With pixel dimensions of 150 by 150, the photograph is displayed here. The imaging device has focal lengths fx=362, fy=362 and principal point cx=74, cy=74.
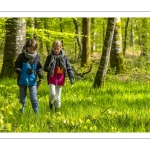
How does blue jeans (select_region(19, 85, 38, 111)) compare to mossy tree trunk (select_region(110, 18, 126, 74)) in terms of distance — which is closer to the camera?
blue jeans (select_region(19, 85, 38, 111))

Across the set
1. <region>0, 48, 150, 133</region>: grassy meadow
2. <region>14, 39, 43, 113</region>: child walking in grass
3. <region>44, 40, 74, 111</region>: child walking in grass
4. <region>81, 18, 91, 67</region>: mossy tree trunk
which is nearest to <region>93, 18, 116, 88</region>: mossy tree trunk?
<region>0, 48, 150, 133</region>: grassy meadow

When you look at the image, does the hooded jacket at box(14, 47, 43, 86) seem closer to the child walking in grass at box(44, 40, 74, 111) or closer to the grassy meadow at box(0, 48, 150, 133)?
the child walking in grass at box(44, 40, 74, 111)

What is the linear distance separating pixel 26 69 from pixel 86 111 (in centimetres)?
160

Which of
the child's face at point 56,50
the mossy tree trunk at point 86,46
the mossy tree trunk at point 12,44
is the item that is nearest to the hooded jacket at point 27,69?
the child's face at point 56,50

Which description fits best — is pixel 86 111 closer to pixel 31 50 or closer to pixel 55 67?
pixel 55 67

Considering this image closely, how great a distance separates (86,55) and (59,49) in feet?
25.3

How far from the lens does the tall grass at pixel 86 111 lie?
6867 millimetres

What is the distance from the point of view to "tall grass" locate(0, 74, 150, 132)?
270 inches

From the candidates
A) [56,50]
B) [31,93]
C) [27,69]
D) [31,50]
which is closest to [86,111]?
[31,93]

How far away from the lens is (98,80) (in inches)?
396

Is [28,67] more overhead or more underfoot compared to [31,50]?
more underfoot

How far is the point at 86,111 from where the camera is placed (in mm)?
7789

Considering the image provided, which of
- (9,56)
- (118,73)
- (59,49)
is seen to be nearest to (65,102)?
(59,49)

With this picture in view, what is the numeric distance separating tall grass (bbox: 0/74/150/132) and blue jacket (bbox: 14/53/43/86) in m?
0.58
